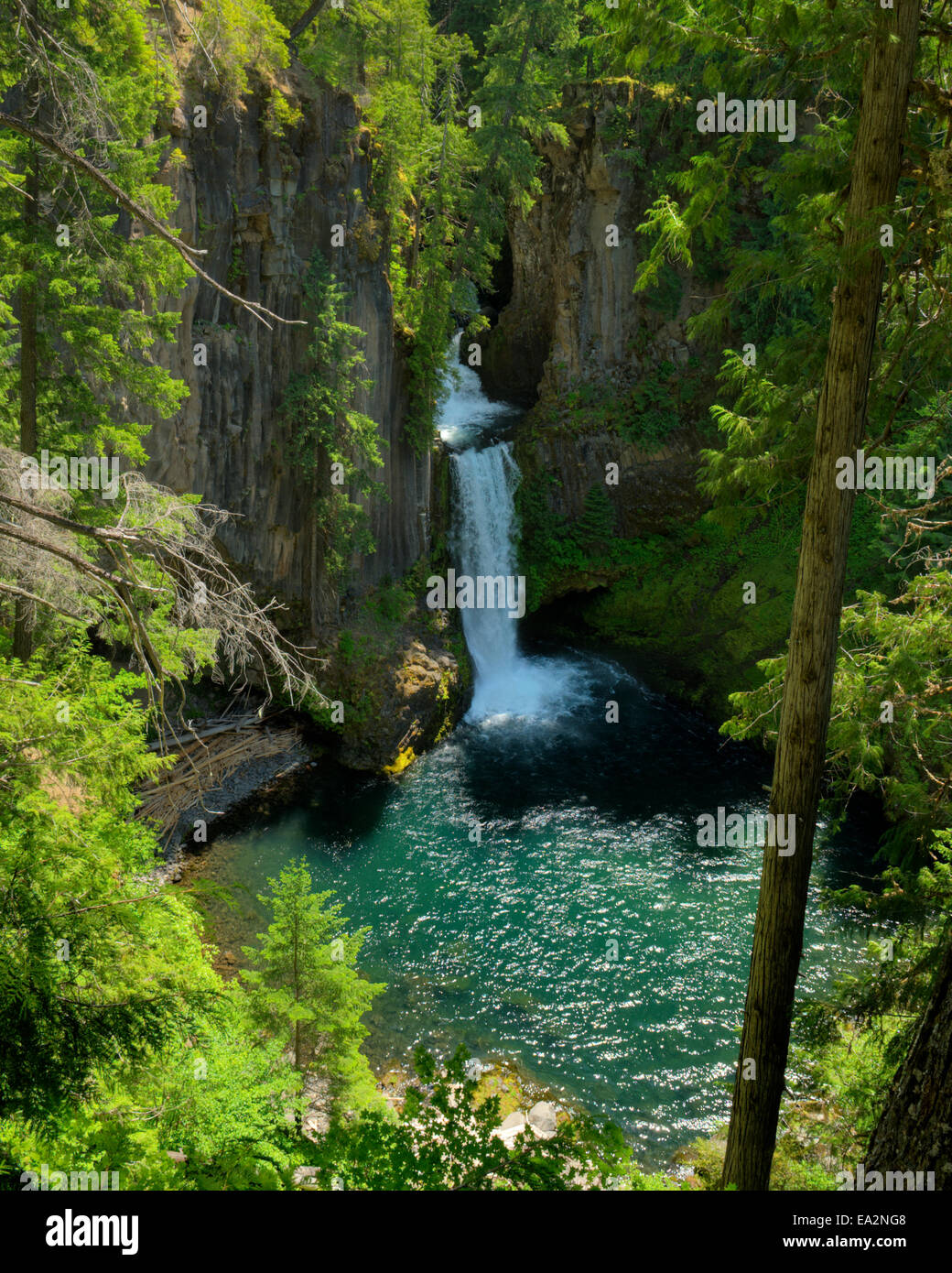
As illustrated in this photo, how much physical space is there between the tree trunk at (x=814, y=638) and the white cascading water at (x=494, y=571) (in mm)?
14320

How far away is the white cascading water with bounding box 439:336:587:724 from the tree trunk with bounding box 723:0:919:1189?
564 inches

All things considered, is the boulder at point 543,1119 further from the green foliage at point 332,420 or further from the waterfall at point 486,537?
the waterfall at point 486,537

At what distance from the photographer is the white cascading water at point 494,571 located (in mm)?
20094

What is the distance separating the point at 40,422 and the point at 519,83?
15.1 metres

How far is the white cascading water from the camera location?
20.1 metres

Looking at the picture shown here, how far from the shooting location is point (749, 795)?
16.0 metres

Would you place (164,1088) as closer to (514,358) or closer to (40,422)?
(40,422)

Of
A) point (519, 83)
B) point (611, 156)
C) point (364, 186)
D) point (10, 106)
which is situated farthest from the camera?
point (611, 156)

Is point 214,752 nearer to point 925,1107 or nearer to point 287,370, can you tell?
point 287,370

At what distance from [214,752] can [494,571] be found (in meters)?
9.22

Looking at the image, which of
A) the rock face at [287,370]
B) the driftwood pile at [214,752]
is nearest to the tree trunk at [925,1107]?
the rock face at [287,370]

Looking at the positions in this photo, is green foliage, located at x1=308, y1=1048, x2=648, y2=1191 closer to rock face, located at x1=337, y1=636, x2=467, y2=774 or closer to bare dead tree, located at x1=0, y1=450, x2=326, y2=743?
bare dead tree, located at x1=0, y1=450, x2=326, y2=743
